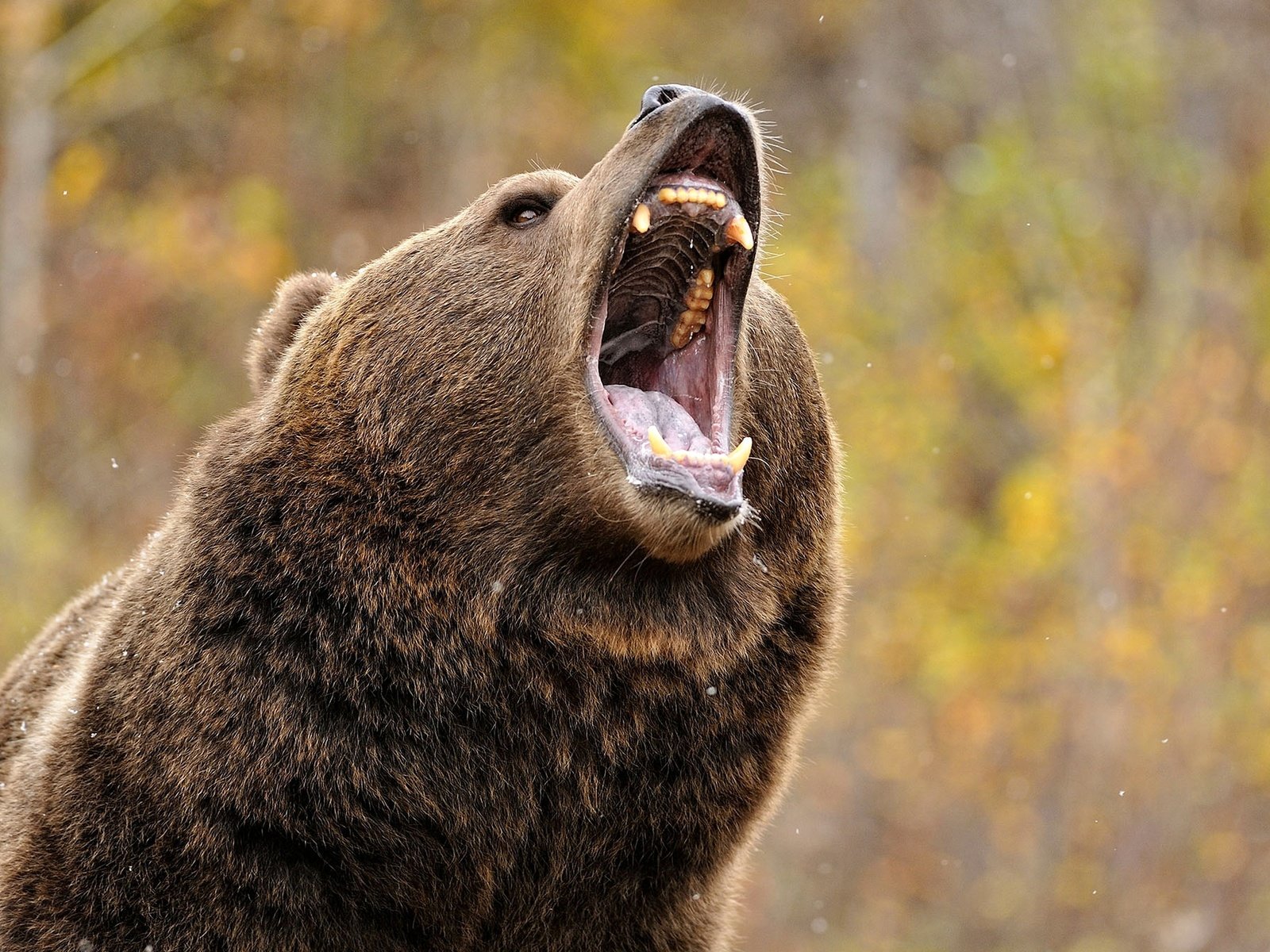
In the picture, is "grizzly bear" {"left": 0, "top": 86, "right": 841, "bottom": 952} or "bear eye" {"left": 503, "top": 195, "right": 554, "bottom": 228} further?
"bear eye" {"left": 503, "top": 195, "right": 554, "bottom": 228}

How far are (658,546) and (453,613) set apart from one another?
462 mm

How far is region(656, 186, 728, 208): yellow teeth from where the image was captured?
12.2ft

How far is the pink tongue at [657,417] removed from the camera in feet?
12.1

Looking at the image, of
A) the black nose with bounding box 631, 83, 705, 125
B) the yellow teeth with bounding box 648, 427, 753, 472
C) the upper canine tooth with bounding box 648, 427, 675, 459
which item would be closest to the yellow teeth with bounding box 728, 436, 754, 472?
the yellow teeth with bounding box 648, 427, 753, 472

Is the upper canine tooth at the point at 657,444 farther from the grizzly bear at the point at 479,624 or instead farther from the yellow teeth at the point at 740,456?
the yellow teeth at the point at 740,456

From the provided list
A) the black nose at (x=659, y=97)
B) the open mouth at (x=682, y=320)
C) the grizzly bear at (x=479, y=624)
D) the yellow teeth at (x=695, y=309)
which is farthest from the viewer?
the yellow teeth at (x=695, y=309)

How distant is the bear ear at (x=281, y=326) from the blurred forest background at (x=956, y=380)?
11.1 ft

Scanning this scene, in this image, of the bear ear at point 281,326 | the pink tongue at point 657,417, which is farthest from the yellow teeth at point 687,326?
the bear ear at point 281,326

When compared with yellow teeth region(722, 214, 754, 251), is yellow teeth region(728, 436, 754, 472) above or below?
below

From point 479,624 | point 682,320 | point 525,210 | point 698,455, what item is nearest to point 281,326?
point 525,210

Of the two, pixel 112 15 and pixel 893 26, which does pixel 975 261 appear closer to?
pixel 893 26

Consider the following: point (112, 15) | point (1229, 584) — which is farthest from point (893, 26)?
point (1229, 584)

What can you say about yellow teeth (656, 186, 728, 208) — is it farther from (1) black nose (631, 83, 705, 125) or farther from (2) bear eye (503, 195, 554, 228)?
(2) bear eye (503, 195, 554, 228)

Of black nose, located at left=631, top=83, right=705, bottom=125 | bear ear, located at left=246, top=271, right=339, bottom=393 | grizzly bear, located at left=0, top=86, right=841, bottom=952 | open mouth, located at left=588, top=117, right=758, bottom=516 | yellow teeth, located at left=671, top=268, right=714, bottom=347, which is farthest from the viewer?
bear ear, located at left=246, top=271, right=339, bottom=393
